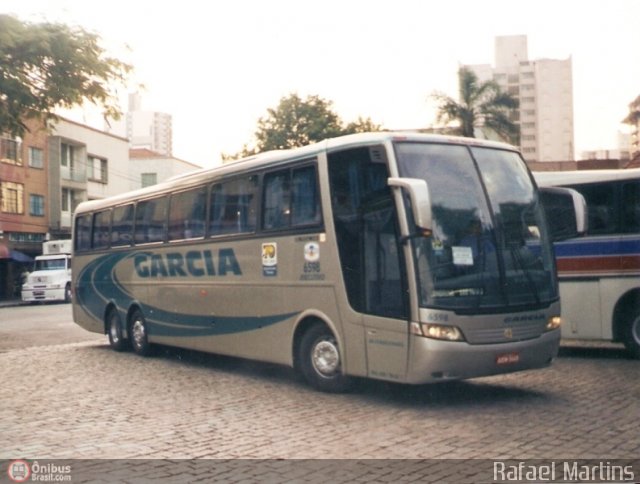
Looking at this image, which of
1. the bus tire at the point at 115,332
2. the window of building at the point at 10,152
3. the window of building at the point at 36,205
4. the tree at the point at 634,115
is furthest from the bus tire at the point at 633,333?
the tree at the point at 634,115

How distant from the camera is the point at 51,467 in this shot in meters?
6.78

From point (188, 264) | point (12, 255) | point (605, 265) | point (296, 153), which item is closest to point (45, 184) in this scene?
point (12, 255)

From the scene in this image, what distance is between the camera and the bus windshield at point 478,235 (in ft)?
30.2

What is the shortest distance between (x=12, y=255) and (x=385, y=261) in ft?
141

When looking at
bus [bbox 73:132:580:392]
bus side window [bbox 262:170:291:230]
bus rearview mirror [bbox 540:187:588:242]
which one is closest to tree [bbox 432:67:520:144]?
bus [bbox 73:132:580:392]

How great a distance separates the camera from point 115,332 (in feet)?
56.6

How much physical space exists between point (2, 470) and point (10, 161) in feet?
152

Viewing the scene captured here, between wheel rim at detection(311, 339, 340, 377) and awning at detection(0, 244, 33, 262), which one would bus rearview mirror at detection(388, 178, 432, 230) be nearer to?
wheel rim at detection(311, 339, 340, 377)

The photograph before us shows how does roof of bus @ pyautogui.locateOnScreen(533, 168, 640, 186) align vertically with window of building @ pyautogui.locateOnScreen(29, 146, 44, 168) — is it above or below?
below

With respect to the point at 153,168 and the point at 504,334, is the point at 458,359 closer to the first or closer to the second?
the point at 504,334

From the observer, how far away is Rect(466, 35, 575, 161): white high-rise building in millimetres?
139875

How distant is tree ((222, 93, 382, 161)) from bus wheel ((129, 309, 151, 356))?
35.7 m

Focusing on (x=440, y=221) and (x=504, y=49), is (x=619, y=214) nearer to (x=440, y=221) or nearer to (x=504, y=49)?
(x=440, y=221)

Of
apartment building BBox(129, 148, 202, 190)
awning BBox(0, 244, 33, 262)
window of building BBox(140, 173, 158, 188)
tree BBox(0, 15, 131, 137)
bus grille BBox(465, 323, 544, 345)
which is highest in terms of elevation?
apartment building BBox(129, 148, 202, 190)
